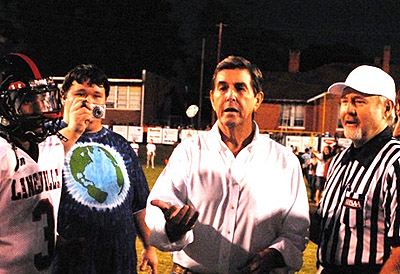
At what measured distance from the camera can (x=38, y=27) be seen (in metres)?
48.9

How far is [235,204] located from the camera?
310 centimetres

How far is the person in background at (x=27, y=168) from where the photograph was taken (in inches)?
114

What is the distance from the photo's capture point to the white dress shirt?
309 cm

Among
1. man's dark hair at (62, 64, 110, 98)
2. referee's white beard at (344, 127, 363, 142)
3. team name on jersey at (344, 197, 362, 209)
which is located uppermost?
man's dark hair at (62, 64, 110, 98)

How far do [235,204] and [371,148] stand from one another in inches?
46.2

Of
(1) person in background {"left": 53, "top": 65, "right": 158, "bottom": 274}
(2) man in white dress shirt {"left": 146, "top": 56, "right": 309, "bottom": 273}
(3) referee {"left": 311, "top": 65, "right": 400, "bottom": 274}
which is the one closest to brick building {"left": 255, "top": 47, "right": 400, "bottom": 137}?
(1) person in background {"left": 53, "top": 65, "right": 158, "bottom": 274}

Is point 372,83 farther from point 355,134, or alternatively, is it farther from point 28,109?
point 28,109

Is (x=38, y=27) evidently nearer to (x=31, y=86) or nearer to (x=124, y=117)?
(x=124, y=117)

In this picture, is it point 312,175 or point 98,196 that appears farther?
point 312,175

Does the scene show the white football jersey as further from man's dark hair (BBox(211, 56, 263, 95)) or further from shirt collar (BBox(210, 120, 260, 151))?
man's dark hair (BBox(211, 56, 263, 95))

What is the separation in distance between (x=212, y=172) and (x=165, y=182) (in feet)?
0.89

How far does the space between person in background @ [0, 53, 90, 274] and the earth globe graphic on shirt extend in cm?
66

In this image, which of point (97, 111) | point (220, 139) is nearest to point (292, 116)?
point (97, 111)

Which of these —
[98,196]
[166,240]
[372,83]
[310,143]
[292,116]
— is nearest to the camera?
[166,240]
